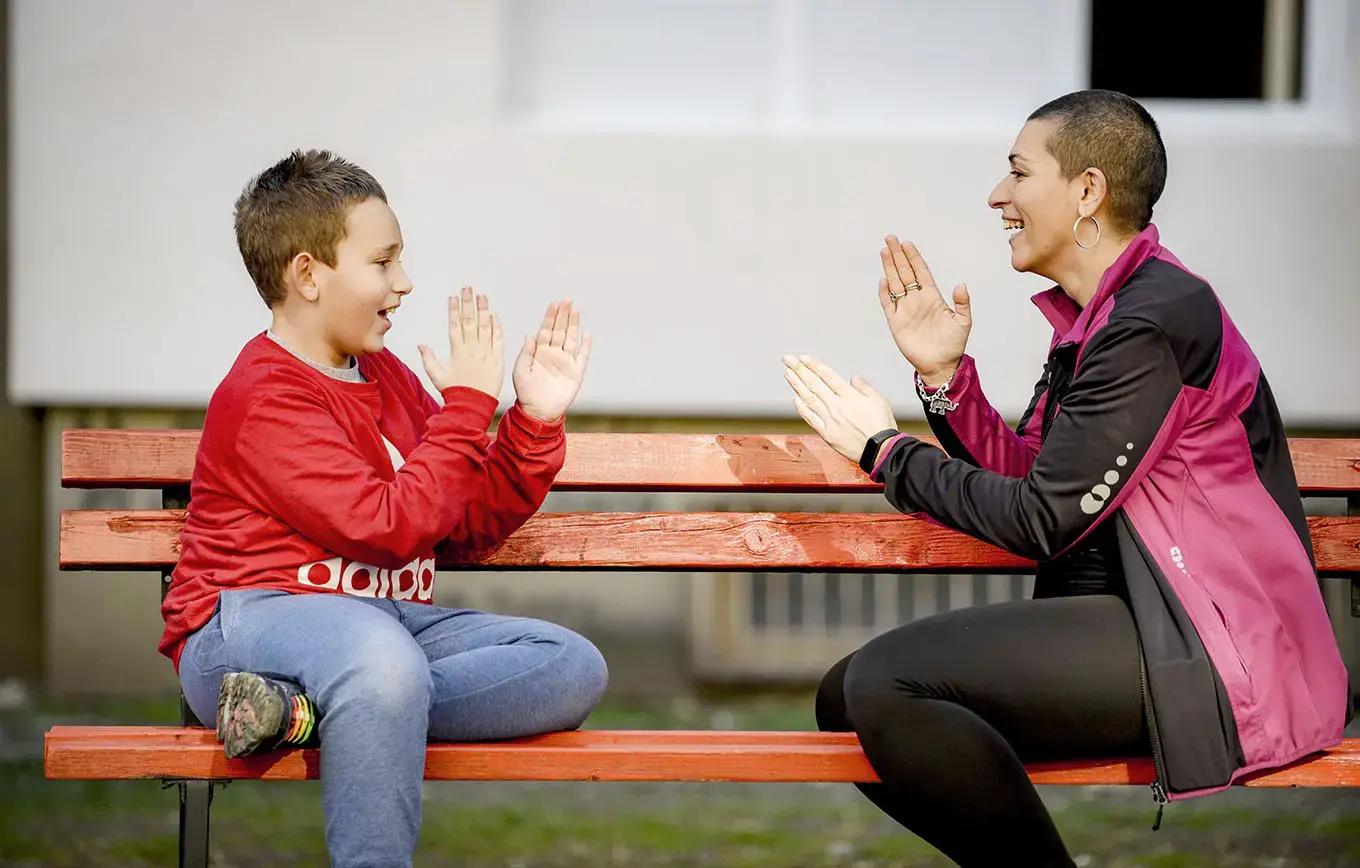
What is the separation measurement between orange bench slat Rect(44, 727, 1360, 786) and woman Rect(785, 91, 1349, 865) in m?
0.05

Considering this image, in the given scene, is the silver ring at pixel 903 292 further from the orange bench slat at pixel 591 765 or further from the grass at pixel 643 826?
the grass at pixel 643 826

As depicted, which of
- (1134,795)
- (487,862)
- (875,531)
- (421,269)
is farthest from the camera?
(421,269)

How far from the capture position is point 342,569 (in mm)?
3062

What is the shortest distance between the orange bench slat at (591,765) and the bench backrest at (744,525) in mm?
621

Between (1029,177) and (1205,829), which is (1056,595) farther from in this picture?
(1205,829)

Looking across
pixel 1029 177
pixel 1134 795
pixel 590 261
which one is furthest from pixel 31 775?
pixel 1029 177

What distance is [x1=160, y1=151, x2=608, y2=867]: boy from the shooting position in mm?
2711

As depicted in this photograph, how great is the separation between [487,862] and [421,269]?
254cm

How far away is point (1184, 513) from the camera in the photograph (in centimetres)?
280

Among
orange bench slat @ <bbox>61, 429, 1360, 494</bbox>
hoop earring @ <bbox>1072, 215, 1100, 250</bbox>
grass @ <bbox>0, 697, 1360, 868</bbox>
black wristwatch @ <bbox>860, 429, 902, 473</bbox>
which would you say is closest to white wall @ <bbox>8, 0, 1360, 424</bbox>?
grass @ <bbox>0, 697, 1360, 868</bbox>

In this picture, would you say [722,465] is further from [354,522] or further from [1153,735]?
[1153,735]

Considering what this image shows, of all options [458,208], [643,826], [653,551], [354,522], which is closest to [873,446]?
[653,551]

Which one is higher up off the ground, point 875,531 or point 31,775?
point 875,531

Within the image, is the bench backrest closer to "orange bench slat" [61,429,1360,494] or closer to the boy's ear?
"orange bench slat" [61,429,1360,494]
